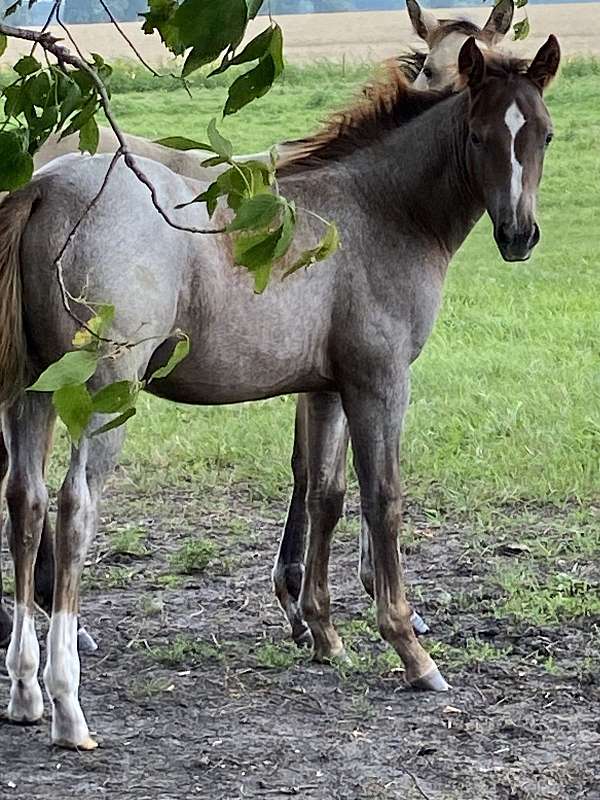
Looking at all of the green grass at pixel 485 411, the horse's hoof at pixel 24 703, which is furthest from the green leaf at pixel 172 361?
the green grass at pixel 485 411

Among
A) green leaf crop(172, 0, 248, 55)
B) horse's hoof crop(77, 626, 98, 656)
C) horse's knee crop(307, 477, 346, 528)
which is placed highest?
green leaf crop(172, 0, 248, 55)

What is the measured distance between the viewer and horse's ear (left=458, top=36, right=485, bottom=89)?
3697 millimetres

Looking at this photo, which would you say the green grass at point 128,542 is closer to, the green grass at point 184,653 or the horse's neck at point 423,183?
the green grass at point 184,653

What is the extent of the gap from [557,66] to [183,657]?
2141 millimetres

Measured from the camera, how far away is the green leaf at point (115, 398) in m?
1.05

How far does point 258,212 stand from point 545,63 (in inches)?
112

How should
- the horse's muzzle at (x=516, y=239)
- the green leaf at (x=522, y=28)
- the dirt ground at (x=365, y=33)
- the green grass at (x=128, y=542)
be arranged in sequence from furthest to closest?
the dirt ground at (x=365, y=33)
the green grass at (x=128, y=542)
the horse's muzzle at (x=516, y=239)
the green leaf at (x=522, y=28)

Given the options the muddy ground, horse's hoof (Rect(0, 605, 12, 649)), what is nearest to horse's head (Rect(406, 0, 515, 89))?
the muddy ground

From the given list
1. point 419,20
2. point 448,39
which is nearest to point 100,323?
point 448,39

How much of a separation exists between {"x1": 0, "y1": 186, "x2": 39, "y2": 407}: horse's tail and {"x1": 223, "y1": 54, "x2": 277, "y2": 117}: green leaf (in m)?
2.18

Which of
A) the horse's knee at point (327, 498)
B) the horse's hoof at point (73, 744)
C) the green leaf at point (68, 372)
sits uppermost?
the green leaf at point (68, 372)

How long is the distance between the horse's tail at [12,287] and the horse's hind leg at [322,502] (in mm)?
1196

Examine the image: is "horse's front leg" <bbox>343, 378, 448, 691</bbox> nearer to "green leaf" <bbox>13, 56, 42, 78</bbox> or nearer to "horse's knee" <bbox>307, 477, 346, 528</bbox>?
"horse's knee" <bbox>307, 477, 346, 528</bbox>

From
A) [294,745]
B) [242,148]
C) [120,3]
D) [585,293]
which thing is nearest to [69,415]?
[294,745]
